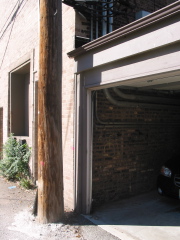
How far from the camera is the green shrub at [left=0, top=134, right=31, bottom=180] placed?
7.28 meters

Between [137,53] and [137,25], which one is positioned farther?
[137,53]

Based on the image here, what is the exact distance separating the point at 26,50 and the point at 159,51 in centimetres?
538

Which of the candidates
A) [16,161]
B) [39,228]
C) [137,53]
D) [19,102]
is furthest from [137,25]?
[19,102]

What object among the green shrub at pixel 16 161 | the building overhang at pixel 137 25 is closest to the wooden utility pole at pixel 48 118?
the building overhang at pixel 137 25

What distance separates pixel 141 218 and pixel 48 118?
2557mm

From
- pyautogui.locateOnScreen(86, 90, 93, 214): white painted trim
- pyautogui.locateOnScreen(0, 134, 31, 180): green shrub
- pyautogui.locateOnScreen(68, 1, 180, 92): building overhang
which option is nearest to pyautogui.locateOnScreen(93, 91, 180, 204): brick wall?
pyautogui.locateOnScreen(86, 90, 93, 214): white painted trim

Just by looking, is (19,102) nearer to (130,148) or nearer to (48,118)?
(130,148)

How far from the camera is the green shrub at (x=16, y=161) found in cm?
728

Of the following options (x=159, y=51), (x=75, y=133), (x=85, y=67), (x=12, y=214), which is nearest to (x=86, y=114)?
(x=75, y=133)

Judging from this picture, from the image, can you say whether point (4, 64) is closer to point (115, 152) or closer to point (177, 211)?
point (115, 152)

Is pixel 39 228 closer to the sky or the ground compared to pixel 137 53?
closer to the ground

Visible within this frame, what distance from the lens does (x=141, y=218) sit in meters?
4.63

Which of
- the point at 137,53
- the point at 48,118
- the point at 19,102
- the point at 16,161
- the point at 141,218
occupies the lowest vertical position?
the point at 141,218

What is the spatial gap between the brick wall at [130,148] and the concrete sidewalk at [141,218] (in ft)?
1.15
